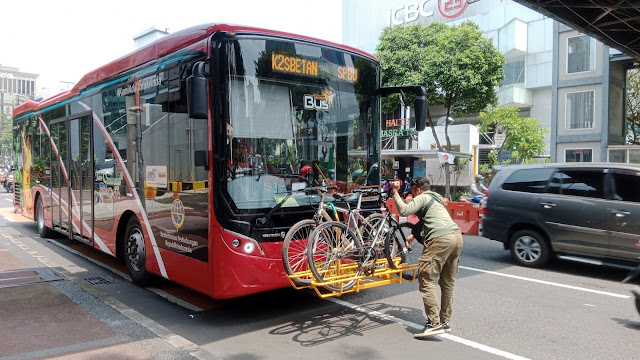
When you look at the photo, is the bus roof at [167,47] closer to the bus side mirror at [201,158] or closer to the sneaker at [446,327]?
the bus side mirror at [201,158]

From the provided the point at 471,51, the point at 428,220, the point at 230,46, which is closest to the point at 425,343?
the point at 428,220

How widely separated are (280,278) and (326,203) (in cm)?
100

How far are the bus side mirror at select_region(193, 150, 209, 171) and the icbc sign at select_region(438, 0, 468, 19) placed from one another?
116 ft

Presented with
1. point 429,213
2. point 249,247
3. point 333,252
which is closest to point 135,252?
point 249,247

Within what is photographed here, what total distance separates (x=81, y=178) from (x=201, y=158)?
462cm

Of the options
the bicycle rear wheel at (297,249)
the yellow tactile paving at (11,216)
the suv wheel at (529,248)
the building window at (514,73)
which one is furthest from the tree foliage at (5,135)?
the bicycle rear wheel at (297,249)

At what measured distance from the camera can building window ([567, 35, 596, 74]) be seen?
22266 mm

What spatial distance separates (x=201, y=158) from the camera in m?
5.13

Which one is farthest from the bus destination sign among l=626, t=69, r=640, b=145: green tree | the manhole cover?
l=626, t=69, r=640, b=145: green tree

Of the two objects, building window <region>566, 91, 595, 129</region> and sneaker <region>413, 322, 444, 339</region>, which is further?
building window <region>566, 91, 595, 129</region>

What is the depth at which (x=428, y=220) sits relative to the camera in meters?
5.08

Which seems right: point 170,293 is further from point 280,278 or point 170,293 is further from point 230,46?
point 230,46

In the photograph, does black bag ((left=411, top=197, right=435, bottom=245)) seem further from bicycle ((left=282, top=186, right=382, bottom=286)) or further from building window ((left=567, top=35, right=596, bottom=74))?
building window ((left=567, top=35, right=596, bottom=74))

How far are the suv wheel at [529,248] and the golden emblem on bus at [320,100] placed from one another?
16.4 feet
